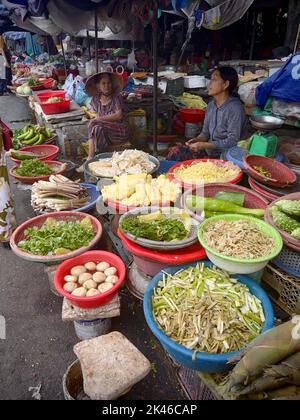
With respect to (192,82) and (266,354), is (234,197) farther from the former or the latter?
(192,82)

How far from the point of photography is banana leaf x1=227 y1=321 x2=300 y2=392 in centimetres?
153

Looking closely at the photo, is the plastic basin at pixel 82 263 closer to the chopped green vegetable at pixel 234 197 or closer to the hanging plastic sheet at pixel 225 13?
the chopped green vegetable at pixel 234 197

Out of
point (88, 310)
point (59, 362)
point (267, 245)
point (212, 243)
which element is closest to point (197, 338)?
point (212, 243)

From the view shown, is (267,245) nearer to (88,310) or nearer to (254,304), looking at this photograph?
(254,304)

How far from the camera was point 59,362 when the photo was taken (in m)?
2.65

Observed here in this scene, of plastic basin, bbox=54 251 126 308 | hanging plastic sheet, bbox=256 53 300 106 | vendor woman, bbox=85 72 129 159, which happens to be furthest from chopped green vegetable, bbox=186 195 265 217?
hanging plastic sheet, bbox=256 53 300 106

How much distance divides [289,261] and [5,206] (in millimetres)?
3373

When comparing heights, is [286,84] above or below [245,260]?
above

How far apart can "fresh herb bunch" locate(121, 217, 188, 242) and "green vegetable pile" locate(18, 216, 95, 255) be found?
0.75 meters

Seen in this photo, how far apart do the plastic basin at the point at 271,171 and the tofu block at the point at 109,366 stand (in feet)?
6.22

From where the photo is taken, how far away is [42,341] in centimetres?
285

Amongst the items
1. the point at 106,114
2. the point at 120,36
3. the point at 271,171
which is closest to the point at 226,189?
the point at 271,171

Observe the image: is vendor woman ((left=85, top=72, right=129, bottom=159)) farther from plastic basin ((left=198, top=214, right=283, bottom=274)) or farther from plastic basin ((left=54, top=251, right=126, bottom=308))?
plastic basin ((left=198, top=214, right=283, bottom=274))

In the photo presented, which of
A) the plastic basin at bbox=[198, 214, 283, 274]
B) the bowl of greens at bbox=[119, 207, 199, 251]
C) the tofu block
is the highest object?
the plastic basin at bbox=[198, 214, 283, 274]
